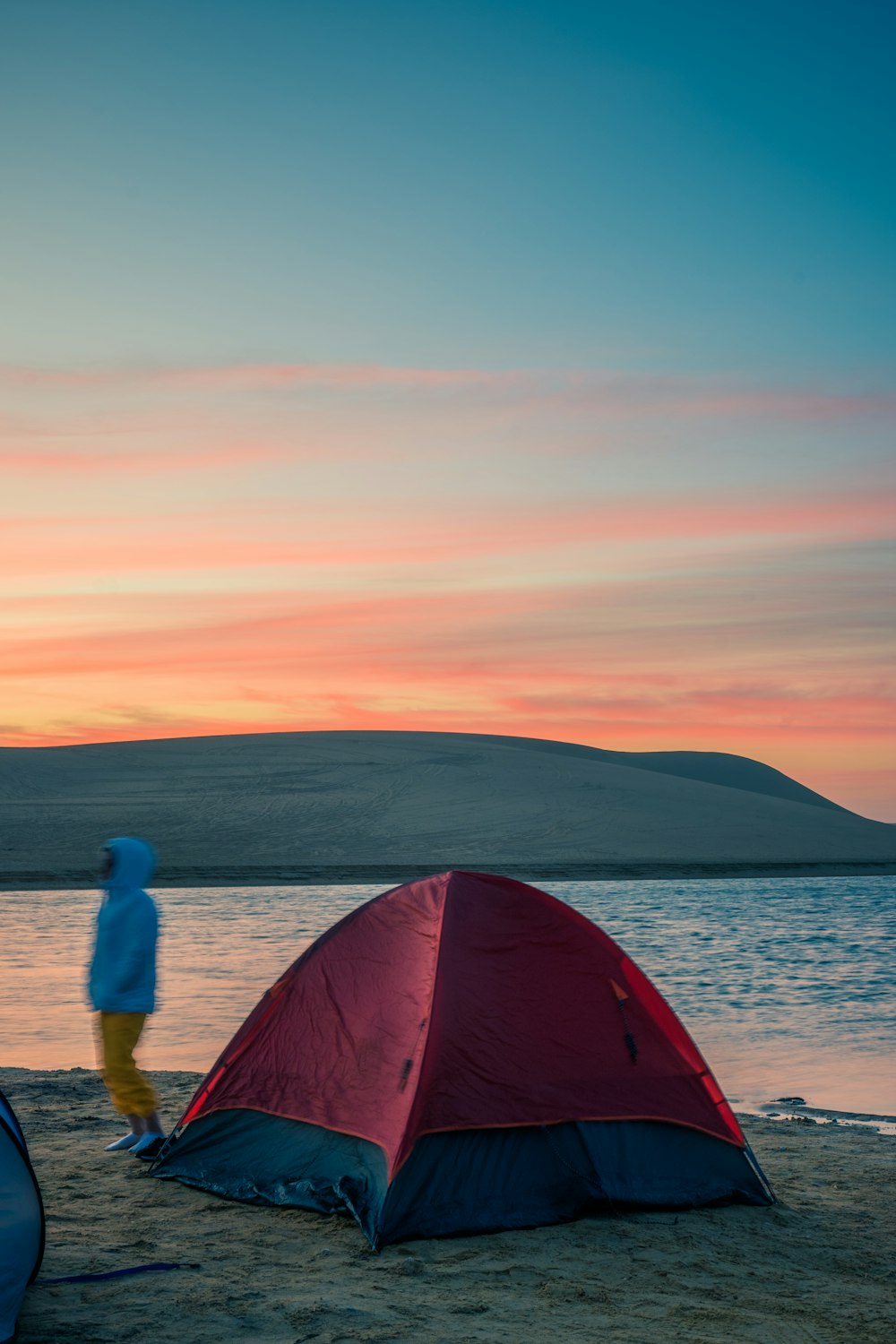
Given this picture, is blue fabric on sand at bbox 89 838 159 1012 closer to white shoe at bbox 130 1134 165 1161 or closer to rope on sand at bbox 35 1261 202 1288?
white shoe at bbox 130 1134 165 1161

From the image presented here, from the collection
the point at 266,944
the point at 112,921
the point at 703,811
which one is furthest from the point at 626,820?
the point at 112,921

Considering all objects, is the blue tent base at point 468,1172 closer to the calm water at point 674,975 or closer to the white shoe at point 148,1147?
the white shoe at point 148,1147

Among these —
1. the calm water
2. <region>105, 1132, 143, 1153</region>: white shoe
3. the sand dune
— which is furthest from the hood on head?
the sand dune

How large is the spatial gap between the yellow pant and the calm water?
3.55 m

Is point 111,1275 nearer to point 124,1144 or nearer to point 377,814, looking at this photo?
point 124,1144

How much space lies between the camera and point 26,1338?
15.8 feet

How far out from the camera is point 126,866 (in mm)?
7500

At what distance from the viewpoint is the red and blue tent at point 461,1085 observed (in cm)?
637

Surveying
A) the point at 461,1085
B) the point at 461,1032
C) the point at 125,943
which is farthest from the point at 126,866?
the point at 461,1085

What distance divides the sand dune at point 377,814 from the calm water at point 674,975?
36.0ft

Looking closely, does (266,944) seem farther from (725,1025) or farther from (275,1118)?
(275,1118)

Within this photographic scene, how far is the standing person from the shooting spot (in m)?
7.35

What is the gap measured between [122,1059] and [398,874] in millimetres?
33189

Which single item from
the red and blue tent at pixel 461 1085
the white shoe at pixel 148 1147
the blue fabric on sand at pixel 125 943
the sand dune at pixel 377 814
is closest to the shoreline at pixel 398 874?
the sand dune at pixel 377 814
